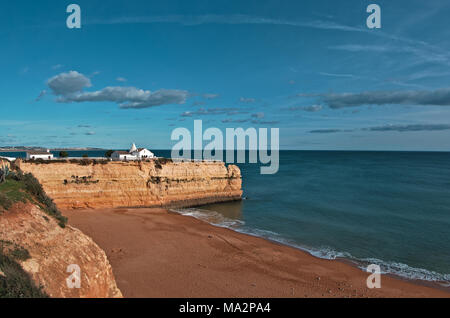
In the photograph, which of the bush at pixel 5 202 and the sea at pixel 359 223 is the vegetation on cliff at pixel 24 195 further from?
the sea at pixel 359 223

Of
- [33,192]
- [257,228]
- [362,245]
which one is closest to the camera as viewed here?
[33,192]

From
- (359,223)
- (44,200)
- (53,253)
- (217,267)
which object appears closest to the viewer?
(53,253)

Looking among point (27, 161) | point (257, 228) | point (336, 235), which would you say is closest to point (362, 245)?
point (336, 235)

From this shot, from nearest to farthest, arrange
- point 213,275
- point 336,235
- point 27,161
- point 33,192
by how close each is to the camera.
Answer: point 33,192 < point 213,275 < point 336,235 < point 27,161

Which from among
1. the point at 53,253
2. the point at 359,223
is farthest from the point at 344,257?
the point at 53,253

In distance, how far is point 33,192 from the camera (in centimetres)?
1280

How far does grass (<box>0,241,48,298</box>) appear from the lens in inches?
227

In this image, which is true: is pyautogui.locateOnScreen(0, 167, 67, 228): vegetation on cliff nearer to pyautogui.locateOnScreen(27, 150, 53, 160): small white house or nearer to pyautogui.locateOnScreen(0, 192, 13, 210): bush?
pyautogui.locateOnScreen(0, 192, 13, 210): bush

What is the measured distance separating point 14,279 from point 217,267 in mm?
11810

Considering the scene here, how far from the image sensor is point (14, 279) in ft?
20.0

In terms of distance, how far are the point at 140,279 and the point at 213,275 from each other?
3.96 m

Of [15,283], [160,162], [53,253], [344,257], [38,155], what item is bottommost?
[344,257]

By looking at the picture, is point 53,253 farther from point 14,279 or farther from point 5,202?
point 5,202
